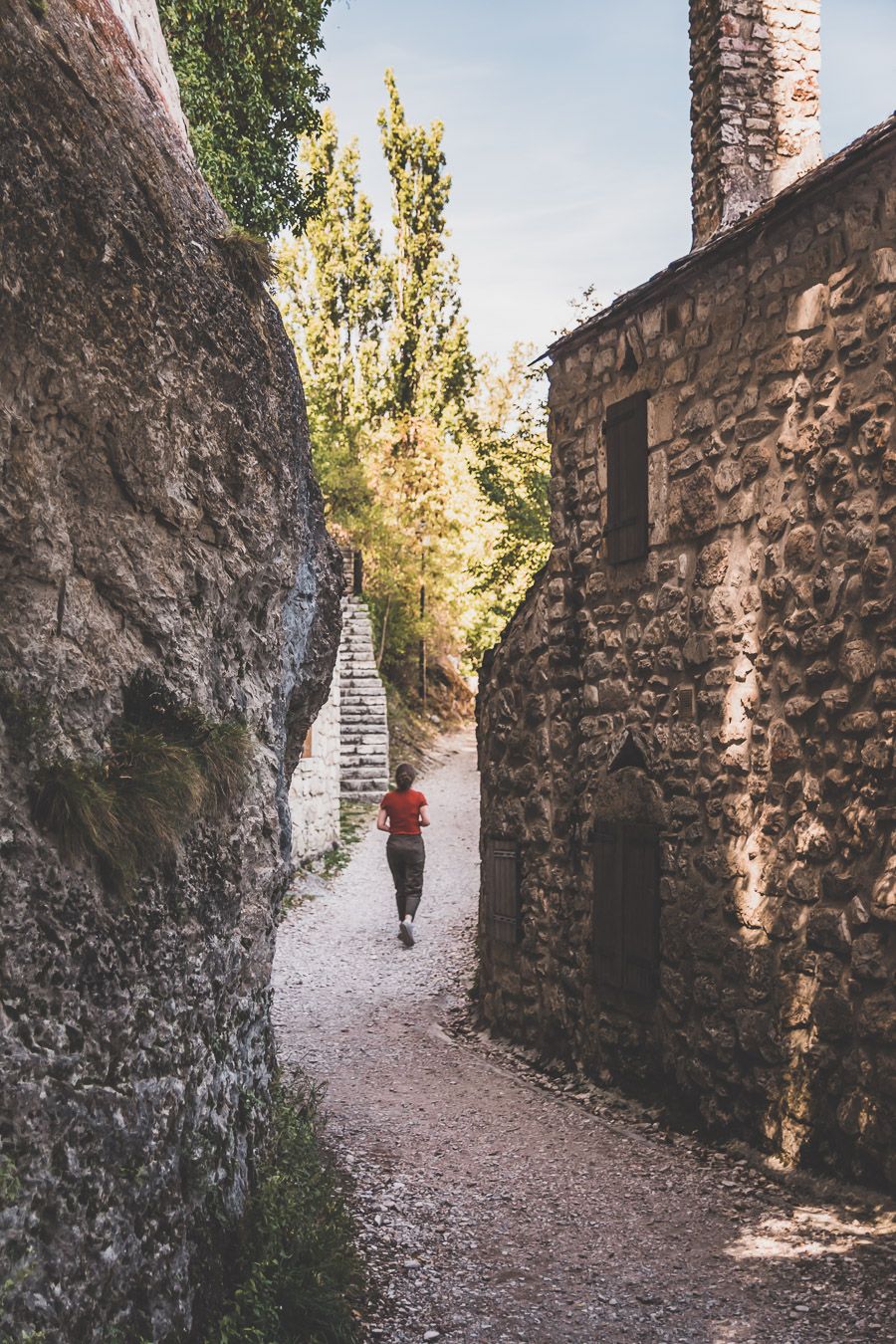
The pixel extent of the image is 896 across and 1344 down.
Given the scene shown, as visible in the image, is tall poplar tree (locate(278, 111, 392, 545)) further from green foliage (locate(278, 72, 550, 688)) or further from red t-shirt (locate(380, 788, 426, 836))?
red t-shirt (locate(380, 788, 426, 836))

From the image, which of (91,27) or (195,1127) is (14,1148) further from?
(91,27)

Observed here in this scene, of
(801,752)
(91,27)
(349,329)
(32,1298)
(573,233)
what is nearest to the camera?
(32,1298)

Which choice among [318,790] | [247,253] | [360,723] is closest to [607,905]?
[247,253]

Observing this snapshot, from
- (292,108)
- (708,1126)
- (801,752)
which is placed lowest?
(708,1126)

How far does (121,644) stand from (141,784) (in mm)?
478

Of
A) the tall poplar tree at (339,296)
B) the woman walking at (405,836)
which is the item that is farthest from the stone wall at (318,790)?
the tall poplar tree at (339,296)

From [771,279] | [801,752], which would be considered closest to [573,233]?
[771,279]

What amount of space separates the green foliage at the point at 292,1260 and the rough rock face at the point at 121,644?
0.47ft

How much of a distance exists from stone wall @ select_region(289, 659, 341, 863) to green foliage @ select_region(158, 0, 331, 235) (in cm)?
601

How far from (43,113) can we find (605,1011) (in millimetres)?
6373

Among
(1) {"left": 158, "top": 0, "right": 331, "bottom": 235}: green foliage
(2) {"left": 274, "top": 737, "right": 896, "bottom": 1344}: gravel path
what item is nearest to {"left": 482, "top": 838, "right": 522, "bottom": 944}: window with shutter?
(2) {"left": 274, "top": 737, "right": 896, "bottom": 1344}: gravel path

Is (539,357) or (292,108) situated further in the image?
(292,108)

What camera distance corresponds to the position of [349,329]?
30984 millimetres

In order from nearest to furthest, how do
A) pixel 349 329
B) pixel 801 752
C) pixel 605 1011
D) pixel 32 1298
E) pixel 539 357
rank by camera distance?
pixel 32 1298, pixel 801 752, pixel 605 1011, pixel 539 357, pixel 349 329
